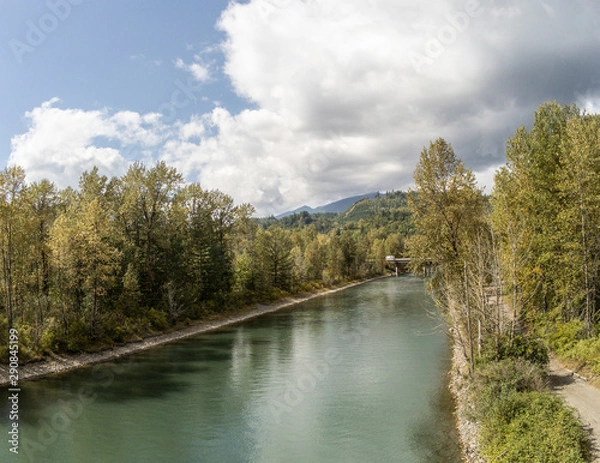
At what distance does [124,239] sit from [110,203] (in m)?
4.29

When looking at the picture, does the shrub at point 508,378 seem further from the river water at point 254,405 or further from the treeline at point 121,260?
the treeline at point 121,260

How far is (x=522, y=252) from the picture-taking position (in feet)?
80.4

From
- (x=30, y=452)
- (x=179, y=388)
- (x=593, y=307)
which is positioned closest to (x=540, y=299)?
(x=593, y=307)

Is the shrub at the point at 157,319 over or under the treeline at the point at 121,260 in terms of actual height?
under

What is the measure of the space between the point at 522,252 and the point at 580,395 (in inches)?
358

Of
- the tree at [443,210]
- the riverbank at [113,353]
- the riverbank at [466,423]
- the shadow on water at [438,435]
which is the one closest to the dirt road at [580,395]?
the riverbank at [466,423]

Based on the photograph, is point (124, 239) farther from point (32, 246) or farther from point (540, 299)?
point (540, 299)

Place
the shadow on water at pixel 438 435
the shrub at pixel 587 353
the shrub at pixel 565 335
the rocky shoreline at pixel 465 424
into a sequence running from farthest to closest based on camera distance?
the shrub at pixel 565 335
the shrub at pixel 587 353
the shadow on water at pixel 438 435
the rocky shoreline at pixel 465 424

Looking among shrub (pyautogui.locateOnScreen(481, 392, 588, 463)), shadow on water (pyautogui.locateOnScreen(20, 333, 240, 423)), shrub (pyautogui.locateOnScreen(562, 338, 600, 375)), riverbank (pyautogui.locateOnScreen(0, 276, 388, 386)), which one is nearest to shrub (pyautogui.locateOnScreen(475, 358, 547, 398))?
shrub (pyautogui.locateOnScreen(481, 392, 588, 463))

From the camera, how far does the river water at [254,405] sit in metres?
18.2

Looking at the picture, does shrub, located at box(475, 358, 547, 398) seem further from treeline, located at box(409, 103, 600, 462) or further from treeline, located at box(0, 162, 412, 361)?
treeline, located at box(0, 162, 412, 361)

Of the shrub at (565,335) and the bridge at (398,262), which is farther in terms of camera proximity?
the bridge at (398,262)

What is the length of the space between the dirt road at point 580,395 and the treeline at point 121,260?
106ft

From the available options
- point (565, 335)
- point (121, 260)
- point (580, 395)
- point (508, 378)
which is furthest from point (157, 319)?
point (580, 395)
